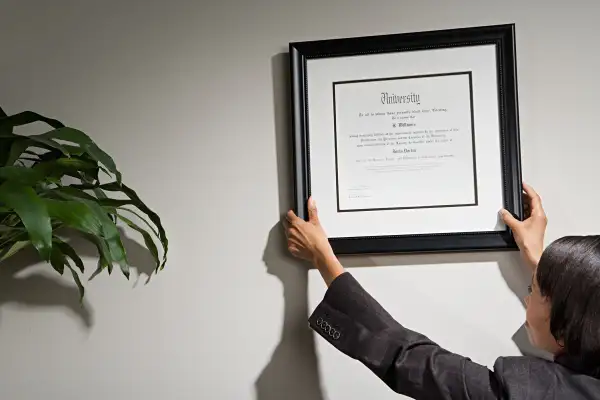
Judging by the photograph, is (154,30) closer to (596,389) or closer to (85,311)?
(85,311)

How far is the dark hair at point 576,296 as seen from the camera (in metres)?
1.00

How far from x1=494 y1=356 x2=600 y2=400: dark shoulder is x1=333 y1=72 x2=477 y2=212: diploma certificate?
1.40 feet

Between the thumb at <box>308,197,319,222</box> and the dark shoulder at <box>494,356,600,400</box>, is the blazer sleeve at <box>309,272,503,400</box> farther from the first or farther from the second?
the thumb at <box>308,197,319,222</box>

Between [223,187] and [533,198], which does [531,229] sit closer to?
[533,198]

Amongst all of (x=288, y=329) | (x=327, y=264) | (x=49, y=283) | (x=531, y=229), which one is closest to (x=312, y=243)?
(x=327, y=264)

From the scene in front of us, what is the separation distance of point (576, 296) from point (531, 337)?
15 centimetres

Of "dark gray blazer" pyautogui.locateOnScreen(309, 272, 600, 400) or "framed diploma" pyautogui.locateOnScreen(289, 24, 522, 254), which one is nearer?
"dark gray blazer" pyautogui.locateOnScreen(309, 272, 600, 400)

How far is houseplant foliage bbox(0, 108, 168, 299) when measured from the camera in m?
1.10

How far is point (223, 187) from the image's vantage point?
4.80 feet

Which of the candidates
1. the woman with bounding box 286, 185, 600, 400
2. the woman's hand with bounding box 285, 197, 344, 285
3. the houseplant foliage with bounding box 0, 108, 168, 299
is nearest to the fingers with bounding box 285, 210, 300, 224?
the woman's hand with bounding box 285, 197, 344, 285

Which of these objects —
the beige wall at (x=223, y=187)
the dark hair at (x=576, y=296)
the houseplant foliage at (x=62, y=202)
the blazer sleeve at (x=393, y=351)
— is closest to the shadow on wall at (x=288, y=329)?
the beige wall at (x=223, y=187)

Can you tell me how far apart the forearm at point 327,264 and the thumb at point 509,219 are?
34cm

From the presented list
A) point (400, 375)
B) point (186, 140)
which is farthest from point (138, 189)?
point (400, 375)

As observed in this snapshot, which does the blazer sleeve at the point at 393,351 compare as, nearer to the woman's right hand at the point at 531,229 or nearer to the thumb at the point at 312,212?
the thumb at the point at 312,212
